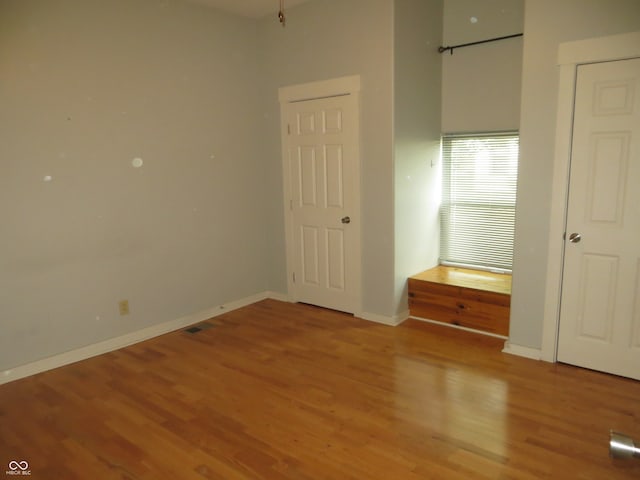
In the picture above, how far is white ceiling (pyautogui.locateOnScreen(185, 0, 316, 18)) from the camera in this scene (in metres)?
4.10

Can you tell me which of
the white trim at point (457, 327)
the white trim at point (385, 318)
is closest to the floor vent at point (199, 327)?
the white trim at point (385, 318)

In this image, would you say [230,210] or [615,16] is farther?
[230,210]

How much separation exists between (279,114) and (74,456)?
11.2ft

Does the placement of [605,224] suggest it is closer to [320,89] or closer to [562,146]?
[562,146]

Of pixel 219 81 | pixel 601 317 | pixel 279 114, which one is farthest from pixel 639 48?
pixel 219 81

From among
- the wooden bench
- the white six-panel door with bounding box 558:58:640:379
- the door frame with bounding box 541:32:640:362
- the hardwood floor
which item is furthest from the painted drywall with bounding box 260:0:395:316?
the white six-panel door with bounding box 558:58:640:379

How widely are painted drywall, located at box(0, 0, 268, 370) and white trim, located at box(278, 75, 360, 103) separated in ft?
1.36

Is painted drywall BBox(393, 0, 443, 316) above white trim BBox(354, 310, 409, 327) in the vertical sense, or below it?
above

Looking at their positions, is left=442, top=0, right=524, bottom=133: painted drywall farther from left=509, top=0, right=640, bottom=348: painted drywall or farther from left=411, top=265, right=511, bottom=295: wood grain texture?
left=411, top=265, right=511, bottom=295: wood grain texture

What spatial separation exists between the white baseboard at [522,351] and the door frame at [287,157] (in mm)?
1358

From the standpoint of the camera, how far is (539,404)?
2.78 metres

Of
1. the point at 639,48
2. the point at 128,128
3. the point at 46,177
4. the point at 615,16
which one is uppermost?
the point at 615,16

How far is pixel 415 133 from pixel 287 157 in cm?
132

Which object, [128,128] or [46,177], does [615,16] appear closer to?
[128,128]
